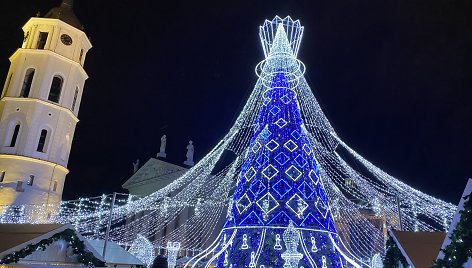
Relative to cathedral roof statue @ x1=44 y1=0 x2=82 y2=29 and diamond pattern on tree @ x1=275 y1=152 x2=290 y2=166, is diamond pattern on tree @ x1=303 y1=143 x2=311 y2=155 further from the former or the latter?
cathedral roof statue @ x1=44 y1=0 x2=82 y2=29

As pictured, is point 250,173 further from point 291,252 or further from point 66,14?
point 66,14

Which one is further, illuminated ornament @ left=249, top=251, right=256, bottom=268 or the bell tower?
the bell tower

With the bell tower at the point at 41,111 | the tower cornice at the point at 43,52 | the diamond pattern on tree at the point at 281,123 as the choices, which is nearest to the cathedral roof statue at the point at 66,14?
the bell tower at the point at 41,111

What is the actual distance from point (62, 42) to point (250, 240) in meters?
22.2

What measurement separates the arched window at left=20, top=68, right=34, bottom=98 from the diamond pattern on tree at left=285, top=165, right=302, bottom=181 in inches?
831

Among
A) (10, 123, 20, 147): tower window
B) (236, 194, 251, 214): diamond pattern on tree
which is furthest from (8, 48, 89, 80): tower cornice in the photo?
(236, 194, 251, 214): diamond pattern on tree

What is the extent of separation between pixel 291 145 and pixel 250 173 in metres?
1.59

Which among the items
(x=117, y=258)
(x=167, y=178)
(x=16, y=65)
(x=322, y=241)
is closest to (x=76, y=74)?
(x=16, y=65)

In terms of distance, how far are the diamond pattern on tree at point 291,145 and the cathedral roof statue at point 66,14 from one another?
21948 millimetres

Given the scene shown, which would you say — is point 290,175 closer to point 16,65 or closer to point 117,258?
point 117,258

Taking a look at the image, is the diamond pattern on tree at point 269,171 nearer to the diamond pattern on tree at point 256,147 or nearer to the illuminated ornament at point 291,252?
the diamond pattern on tree at point 256,147

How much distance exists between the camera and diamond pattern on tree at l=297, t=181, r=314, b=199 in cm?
1152

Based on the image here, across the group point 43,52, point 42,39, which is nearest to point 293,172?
point 43,52

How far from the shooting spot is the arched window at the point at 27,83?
25.7m
